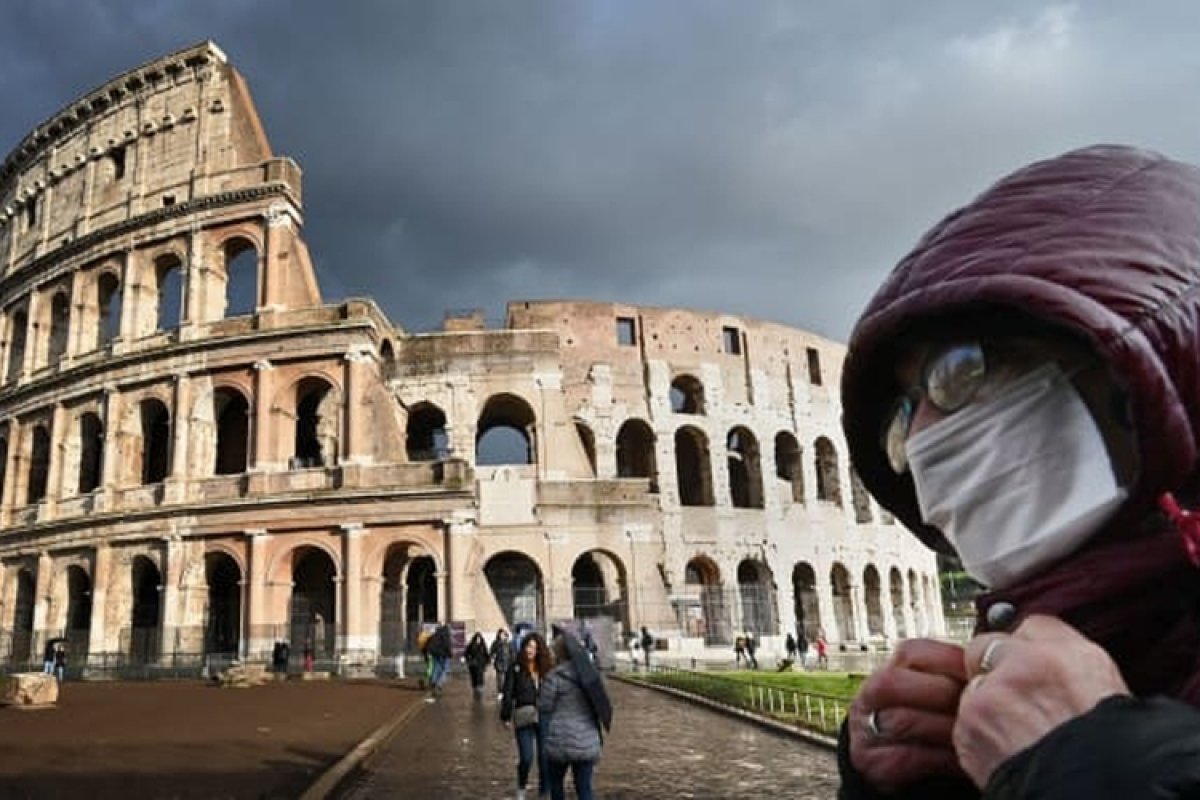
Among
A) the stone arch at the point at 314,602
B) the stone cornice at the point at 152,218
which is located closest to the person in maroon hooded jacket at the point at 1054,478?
the stone arch at the point at 314,602

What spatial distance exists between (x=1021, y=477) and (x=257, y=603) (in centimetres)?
2473

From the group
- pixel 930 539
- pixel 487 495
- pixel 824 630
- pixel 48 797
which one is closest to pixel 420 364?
pixel 487 495

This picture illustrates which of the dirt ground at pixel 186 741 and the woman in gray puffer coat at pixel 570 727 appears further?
the dirt ground at pixel 186 741

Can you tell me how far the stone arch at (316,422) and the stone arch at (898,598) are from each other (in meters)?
21.6

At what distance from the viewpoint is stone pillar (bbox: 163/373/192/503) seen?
24.5m

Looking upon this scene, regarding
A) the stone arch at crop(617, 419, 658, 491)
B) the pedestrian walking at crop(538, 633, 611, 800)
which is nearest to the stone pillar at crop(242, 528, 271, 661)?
the stone arch at crop(617, 419, 658, 491)

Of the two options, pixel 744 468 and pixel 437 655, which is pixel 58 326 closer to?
pixel 437 655

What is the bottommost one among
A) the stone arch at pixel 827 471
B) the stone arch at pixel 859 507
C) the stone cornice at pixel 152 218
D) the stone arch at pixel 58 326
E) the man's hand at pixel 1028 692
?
the man's hand at pixel 1028 692

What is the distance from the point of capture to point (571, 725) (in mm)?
5719

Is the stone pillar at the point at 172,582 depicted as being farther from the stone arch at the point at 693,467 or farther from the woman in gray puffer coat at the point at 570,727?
the woman in gray puffer coat at the point at 570,727

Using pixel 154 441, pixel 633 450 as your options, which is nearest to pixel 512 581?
pixel 633 450

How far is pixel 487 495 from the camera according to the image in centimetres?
2467

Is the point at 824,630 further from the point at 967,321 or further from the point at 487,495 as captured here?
the point at 967,321

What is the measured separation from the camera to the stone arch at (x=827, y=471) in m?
33.5
